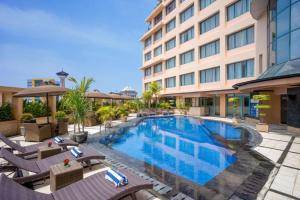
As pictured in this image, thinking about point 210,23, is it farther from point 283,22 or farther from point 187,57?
point 283,22

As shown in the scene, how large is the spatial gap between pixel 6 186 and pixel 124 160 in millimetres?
4723

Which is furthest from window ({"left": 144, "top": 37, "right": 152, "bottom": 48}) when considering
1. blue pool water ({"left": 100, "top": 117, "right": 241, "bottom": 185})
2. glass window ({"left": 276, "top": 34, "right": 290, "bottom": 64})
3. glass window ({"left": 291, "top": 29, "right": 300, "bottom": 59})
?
blue pool water ({"left": 100, "top": 117, "right": 241, "bottom": 185})

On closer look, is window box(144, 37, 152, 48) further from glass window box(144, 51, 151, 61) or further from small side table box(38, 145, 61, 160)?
small side table box(38, 145, 61, 160)

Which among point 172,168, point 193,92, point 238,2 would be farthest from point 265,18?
point 172,168

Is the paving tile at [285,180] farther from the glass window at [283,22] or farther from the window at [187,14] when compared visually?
the window at [187,14]

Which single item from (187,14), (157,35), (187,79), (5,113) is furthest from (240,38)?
(5,113)

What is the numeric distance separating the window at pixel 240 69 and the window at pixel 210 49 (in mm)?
3464

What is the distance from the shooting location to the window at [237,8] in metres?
21.2

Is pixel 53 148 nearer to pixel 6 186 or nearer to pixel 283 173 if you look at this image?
pixel 6 186

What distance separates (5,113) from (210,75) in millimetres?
24192

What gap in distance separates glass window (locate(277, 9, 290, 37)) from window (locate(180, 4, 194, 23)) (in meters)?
17.6

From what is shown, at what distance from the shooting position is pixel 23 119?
513 inches

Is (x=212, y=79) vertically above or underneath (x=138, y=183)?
above

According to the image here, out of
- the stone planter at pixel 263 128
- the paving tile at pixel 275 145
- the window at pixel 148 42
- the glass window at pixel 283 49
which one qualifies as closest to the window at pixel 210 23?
the glass window at pixel 283 49
